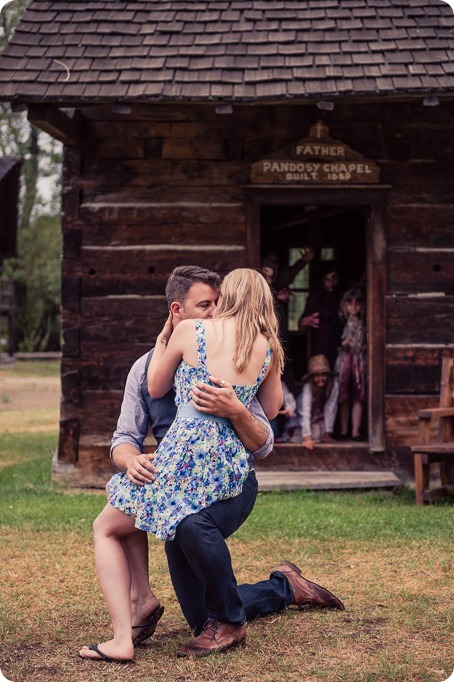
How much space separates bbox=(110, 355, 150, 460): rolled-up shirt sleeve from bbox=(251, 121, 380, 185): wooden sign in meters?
4.99

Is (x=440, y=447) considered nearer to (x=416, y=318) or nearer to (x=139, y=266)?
(x=416, y=318)

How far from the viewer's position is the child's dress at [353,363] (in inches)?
404

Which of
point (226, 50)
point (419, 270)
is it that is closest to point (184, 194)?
point (226, 50)

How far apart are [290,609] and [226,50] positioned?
561cm

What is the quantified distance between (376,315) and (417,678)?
5.55 metres

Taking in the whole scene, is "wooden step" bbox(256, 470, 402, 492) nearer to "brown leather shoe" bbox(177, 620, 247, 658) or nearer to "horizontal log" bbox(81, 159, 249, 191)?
"horizontal log" bbox(81, 159, 249, 191)

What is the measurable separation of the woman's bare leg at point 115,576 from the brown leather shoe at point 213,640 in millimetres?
270

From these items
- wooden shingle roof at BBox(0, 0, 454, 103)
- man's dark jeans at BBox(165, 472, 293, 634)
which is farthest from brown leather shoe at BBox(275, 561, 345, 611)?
wooden shingle roof at BBox(0, 0, 454, 103)

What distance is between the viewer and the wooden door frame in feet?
31.0

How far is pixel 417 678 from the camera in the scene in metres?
4.21

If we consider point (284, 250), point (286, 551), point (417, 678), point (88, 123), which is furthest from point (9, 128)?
point (417, 678)

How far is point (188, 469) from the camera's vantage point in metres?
4.36

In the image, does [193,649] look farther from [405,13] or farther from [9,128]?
[9,128]

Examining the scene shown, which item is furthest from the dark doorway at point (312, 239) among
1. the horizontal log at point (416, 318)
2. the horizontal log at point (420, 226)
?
the horizontal log at point (416, 318)
